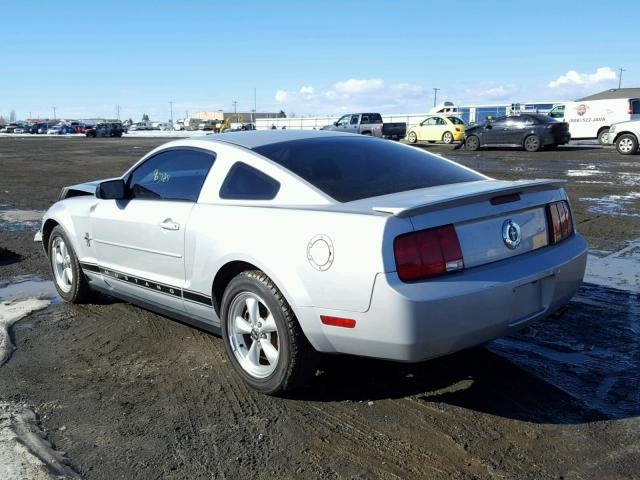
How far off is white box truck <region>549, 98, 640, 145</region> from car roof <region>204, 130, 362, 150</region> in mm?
25105

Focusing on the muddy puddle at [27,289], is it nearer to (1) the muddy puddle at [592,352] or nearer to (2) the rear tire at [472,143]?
(1) the muddy puddle at [592,352]

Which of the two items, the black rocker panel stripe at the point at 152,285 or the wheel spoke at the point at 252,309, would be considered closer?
the wheel spoke at the point at 252,309

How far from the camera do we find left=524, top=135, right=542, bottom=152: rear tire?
25578mm

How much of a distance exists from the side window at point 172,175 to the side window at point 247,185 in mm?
273

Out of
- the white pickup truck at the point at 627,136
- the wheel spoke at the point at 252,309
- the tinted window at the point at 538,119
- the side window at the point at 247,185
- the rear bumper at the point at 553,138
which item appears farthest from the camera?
the tinted window at the point at 538,119

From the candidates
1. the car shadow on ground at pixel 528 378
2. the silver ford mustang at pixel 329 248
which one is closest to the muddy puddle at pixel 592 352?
the car shadow on ground at pixel 528 378

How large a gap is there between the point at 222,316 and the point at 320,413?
88 cm

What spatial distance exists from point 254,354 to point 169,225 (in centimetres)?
111

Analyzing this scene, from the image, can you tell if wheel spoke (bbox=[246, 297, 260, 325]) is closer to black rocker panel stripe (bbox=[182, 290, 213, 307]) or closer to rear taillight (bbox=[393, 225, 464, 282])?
black rocker panel stripe (bbox=[182, 290, 213, 307])

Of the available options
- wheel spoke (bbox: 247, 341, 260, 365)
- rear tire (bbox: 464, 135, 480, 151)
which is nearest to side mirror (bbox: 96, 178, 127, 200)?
wheel spoke (bbox: 247, 341, 260, 365)

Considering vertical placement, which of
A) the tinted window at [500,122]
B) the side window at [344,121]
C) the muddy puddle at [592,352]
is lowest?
the muddy puddle at [592,352]

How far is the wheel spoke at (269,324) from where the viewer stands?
3687 mm

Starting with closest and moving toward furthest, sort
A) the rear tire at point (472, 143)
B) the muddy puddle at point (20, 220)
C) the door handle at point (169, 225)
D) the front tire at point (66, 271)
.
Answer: the door handle at point (169, 225)
the front tire at point (66, 271)
the muddy puddle at point (20, 220)
the rear tire at point (472, 143)

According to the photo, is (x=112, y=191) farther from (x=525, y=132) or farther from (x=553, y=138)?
(x=525, y=132)
